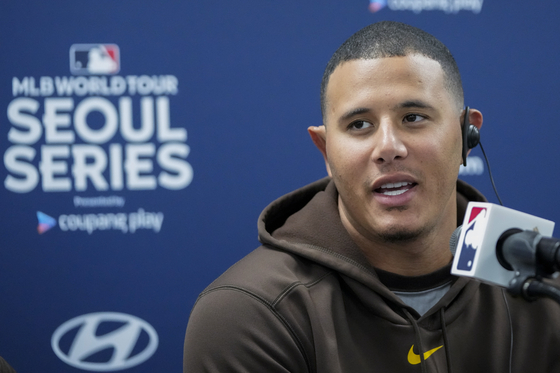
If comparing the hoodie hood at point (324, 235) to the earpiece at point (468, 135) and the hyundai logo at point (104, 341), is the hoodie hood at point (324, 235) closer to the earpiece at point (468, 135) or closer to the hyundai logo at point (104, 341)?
the earpiece at point (468, 135)

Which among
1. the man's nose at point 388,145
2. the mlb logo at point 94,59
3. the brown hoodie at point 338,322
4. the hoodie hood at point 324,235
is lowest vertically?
the brown hoodie at point 338,322

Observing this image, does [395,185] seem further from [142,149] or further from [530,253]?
[142,149]

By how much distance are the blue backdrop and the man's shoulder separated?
63 centimetres

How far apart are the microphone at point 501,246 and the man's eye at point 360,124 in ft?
1.33

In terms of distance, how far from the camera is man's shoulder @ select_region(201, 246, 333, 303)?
3.33 ft

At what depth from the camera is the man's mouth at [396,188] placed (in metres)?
1.03

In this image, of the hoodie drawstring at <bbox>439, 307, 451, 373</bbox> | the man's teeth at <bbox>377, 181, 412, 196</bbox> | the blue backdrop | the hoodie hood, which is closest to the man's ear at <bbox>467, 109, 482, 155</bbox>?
the hoodie hood

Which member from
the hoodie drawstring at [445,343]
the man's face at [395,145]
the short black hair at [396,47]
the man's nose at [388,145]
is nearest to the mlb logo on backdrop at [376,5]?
the short black hair at [396,47]

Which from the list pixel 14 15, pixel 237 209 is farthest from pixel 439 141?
pixel 14 15

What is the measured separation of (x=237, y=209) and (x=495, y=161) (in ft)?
2.87

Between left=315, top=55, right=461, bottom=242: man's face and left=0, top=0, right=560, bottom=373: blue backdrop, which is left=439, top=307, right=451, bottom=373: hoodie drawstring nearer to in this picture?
left=315, top=55, right=461, bottom=242: man's face

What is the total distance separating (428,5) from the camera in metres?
1.80

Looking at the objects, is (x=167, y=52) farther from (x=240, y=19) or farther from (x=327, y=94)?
(x=327, y=94)

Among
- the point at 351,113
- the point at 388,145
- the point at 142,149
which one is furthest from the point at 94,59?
the point at 388,145
